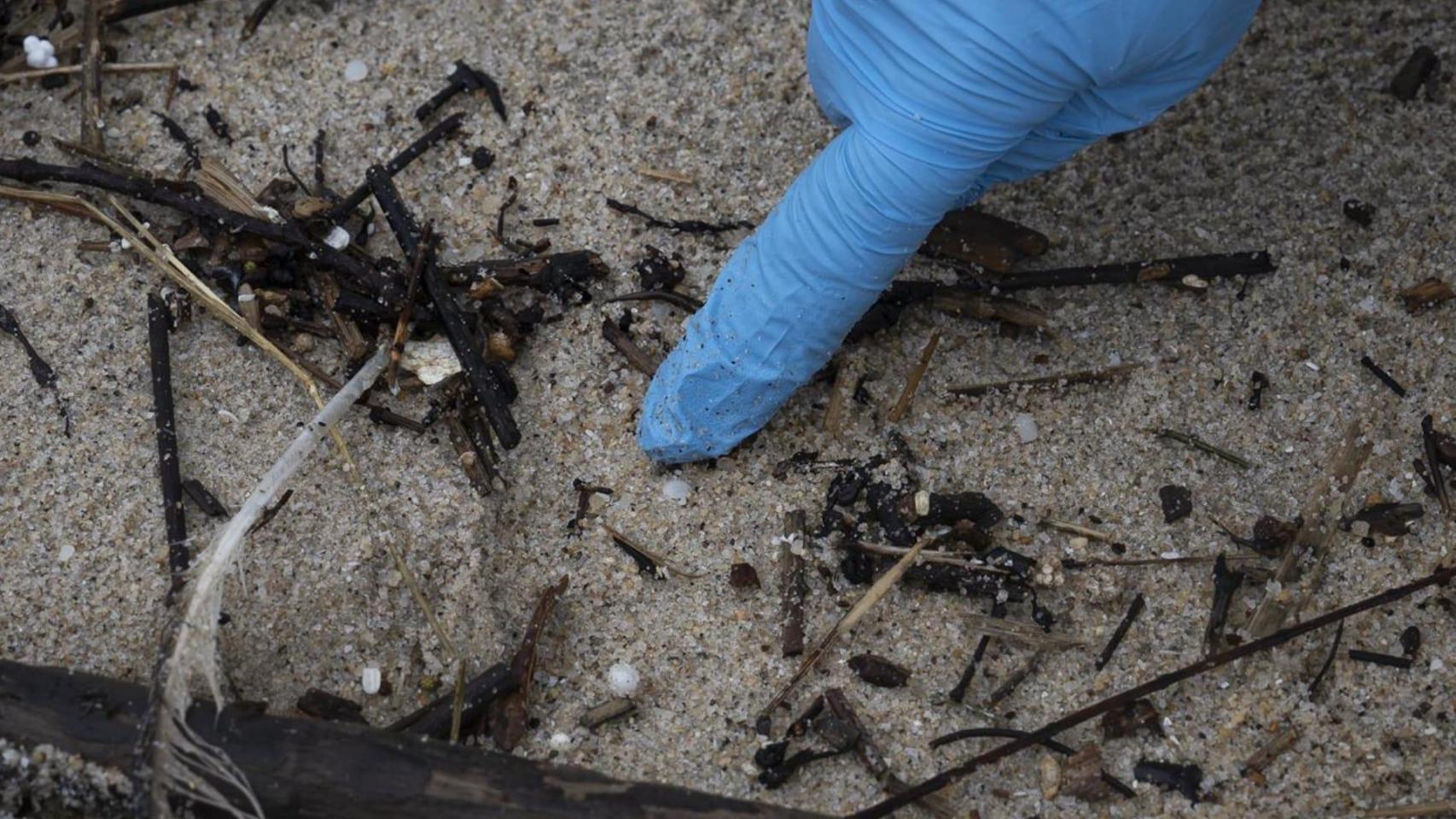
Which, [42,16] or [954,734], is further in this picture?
[42,16]

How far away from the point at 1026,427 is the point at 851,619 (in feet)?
Answer: 1.54

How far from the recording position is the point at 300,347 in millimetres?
2205

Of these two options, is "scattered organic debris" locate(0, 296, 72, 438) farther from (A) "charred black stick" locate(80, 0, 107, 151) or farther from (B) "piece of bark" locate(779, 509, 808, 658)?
(B) "piece of bark" locate(779, 509, 808, 658)

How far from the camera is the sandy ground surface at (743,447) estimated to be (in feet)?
6.34

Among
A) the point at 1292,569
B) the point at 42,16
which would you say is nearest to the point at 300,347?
the point at 42,16

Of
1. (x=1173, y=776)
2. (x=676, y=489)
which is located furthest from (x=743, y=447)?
(x=1173, y=776)

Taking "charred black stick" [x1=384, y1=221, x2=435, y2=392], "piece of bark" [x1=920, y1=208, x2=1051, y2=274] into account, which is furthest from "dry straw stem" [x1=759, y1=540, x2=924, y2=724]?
"charred black stick" [x1=384, y1=221, x2=435, y2=392]

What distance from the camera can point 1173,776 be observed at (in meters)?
1.86

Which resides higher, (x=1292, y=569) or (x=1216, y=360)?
(x=1216, y=360)

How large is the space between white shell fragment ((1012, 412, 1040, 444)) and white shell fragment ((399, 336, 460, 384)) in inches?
37.6

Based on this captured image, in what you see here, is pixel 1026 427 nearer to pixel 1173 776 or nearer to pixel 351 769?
pixel 1173 776

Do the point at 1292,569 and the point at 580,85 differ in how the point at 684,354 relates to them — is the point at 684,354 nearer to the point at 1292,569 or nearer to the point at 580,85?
the point at 580,85

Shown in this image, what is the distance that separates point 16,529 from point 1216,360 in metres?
2.01

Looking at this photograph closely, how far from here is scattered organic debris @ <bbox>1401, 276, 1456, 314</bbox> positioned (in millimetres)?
2242
